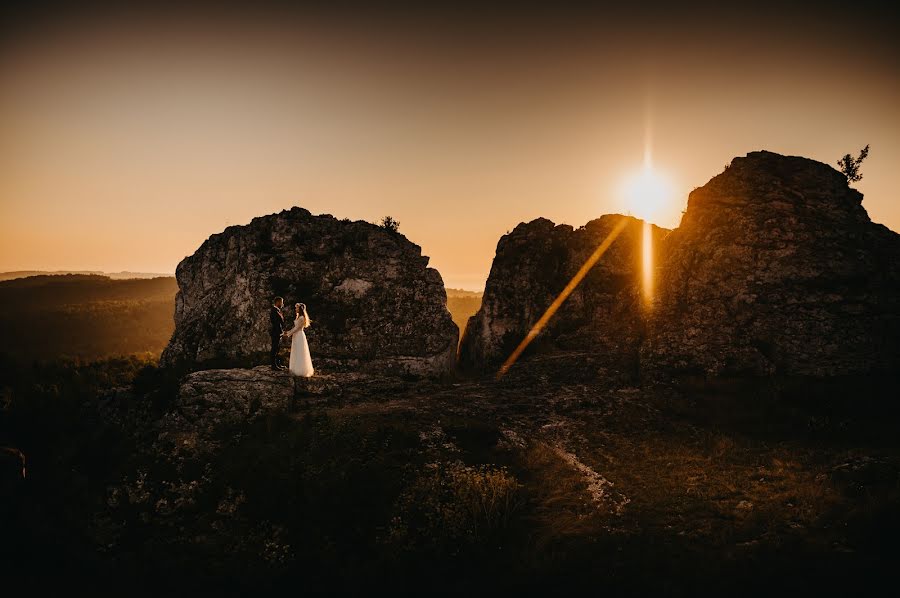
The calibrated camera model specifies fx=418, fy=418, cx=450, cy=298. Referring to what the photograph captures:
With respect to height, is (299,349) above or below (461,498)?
above

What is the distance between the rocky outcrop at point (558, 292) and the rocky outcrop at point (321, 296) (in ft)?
14.3

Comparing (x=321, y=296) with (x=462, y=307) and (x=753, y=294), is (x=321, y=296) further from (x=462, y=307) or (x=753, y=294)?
(x=462, y=307)

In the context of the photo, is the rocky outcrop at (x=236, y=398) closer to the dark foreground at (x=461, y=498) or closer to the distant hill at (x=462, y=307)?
the dark foreground at (x=461, y=498)

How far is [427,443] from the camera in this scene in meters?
14.4

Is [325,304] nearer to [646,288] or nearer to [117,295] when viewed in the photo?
[646,288]

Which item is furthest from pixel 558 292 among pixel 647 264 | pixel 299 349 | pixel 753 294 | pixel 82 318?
pixel 82 318

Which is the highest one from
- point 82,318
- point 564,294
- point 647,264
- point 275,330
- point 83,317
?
point 647,264

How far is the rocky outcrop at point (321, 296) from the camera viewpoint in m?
26.5

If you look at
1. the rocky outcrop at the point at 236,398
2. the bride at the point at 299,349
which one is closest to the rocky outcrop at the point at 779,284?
the rocky outcrop at the point at 236,398

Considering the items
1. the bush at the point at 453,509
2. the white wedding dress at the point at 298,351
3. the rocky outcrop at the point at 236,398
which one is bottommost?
the bush at the point at 453,509

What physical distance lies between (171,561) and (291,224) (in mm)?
24688

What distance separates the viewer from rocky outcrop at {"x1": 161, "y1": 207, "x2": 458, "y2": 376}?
A: 86.8 feet

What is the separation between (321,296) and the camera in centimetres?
2895

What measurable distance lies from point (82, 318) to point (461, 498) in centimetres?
10851
